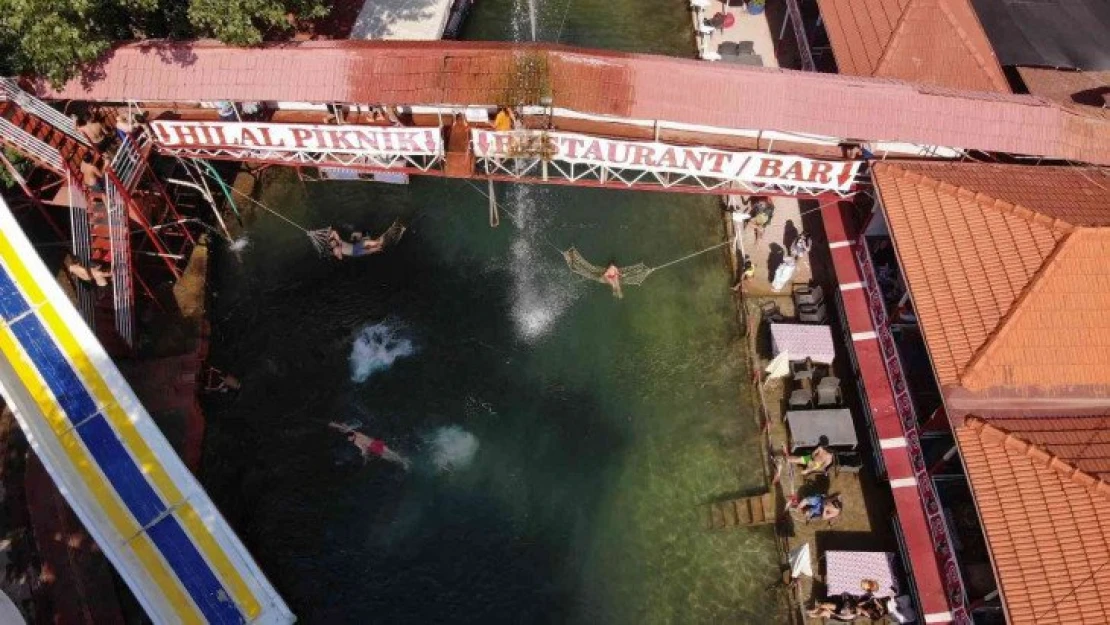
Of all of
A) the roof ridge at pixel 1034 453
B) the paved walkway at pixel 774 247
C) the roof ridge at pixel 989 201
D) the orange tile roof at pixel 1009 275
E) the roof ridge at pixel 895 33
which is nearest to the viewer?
the roof ridge at pixel 1034 453

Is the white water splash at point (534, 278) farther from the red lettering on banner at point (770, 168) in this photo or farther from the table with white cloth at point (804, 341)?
the red lettering on banner at point (770, 168)

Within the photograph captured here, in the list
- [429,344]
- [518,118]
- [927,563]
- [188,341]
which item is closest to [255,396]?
[188,341]

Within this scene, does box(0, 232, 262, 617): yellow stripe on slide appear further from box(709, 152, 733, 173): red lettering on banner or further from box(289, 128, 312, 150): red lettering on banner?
box(709, 152, 733, 173): red lettering on banner

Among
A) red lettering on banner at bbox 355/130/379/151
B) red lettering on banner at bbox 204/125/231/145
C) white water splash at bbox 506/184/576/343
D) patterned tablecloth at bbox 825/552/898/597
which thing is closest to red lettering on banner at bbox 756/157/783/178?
white water splash at bbox 506/184/576/343

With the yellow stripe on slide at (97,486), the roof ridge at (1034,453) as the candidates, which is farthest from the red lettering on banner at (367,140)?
the roof ridge at (1034,453)

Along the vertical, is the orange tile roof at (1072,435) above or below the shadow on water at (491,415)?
above

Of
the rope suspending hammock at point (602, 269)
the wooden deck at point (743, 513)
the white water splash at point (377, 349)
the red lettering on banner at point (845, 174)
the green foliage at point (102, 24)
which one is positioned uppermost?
the green foliage at point (102, 24)

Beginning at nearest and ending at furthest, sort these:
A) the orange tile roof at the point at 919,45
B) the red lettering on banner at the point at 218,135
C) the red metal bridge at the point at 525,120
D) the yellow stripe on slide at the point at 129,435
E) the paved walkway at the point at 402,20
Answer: the yellow stripe on slide at the point at 129,435 → the red metal bridge at the point at 525,120 → the red lettering on banner at the point at 218,135 → the orange tile roof at the point at 919,45 → the paved walkway at the point at 402,20
